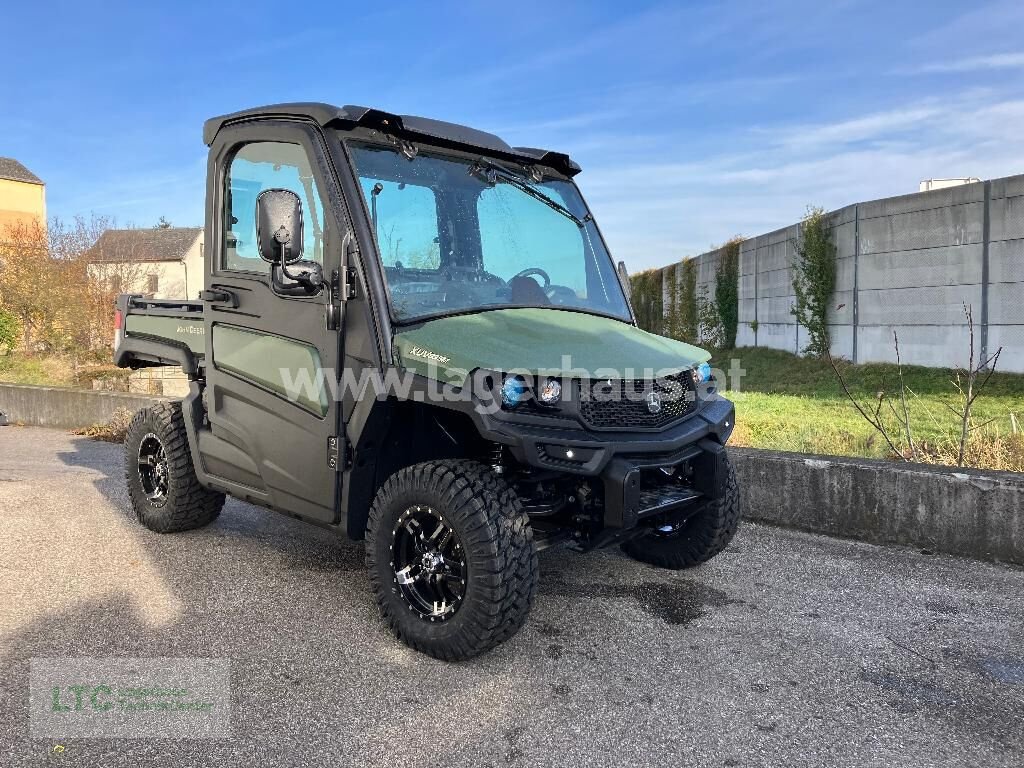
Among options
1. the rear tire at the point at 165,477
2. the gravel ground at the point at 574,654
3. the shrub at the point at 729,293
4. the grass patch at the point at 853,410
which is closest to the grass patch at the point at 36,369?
the rear tire at the point at 165,477

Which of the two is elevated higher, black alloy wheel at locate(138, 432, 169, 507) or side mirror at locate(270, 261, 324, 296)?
side mirror at locate(270, 261, 324, 296)

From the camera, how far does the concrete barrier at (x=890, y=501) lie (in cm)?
507

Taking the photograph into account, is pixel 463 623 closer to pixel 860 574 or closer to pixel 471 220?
pixel 471 220

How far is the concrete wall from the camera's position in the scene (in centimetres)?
1241

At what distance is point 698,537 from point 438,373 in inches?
74.8

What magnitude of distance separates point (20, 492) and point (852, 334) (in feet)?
44.5

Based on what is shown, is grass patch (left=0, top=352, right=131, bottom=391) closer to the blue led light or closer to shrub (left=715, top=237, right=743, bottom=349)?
the blue led light

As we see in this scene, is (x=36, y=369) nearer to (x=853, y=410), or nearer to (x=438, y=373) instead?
(x=853, y=410)

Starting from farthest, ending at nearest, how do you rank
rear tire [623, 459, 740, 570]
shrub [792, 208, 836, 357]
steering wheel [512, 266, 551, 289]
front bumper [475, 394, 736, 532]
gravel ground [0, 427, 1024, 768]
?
shrub [792, 208, 836, 357]
rear tire [623, 459, 740, 570]
steering wheel [512, 266, 551, 289]
front bumper [475, 394, 736, 532]
gravel ground [0, 427, 1024, 768]

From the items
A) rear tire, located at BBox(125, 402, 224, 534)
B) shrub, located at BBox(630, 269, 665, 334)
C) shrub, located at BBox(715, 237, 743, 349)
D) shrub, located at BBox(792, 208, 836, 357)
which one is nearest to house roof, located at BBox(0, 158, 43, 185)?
shrub, located at BBox(630, 269, 665, 334)

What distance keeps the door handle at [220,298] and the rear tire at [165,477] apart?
1.04m

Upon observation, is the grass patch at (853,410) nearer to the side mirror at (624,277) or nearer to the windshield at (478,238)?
the side mirror at (624,277)

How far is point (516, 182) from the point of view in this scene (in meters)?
4.49

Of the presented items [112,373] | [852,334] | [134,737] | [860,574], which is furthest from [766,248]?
[134,737]
